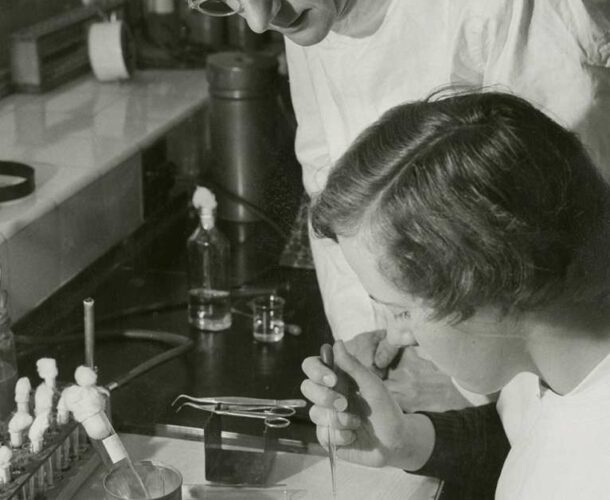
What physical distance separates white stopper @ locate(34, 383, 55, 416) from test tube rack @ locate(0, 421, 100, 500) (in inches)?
1.3

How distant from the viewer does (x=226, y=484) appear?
1.53 meters

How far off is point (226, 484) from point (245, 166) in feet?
3.95

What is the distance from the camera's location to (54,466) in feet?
4.94

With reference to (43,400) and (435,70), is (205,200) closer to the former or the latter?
(435,70)

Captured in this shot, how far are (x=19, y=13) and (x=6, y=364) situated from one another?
136 cm

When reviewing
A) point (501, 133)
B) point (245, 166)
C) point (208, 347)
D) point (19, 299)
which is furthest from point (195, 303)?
point (501, 133)

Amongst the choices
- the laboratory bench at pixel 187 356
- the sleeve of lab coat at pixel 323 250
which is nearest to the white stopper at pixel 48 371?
the laboratory bench at pixel 187 356

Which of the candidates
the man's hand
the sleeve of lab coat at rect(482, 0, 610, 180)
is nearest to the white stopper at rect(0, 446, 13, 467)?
the man's hand

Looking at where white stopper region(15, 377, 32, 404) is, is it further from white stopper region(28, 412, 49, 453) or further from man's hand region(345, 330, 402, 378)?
man's hand region(345, 330, 402, 378)

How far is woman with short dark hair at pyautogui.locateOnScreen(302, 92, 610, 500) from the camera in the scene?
117 centimetres

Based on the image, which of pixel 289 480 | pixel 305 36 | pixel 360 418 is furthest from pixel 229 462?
pixel 305 36

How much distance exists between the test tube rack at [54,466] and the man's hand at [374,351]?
471 mm

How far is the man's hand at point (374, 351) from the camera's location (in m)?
1.77

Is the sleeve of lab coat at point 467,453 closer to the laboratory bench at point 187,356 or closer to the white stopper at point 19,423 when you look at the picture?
the laboratory bench at point 187,356
